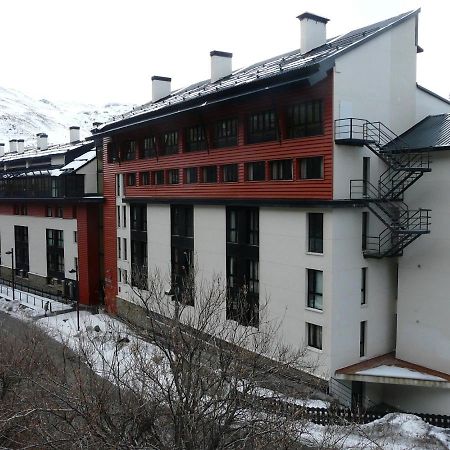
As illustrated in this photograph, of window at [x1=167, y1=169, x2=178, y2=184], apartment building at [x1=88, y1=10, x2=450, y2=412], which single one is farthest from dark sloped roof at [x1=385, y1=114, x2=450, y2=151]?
window at [x1=167, y1=169, x2=178, y2=184]

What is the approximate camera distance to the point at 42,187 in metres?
48.1

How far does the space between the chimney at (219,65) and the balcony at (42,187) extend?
16.1 meters

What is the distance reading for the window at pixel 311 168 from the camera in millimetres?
24359

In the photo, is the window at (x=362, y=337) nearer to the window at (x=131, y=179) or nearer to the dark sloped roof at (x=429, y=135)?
the dark sloped roof at (x=429, y=135)

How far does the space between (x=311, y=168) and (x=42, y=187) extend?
32.3 metres

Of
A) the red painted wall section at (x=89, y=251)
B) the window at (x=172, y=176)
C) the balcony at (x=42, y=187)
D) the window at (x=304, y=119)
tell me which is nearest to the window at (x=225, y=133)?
the window at (x=304, y=119)

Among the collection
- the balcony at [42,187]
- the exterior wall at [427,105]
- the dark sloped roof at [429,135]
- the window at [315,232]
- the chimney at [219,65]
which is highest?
the chimney at [219,65]

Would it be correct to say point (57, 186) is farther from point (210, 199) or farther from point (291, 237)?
point (291, 237)

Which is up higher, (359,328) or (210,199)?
(210,199)

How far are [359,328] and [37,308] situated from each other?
30398mm

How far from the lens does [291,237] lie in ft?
84.9

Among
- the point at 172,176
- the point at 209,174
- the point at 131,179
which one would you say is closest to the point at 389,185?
the point at 209,174

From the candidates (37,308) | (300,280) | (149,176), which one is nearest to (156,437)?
(300,280)

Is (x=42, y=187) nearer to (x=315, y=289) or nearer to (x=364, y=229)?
(x=315, y=289)
